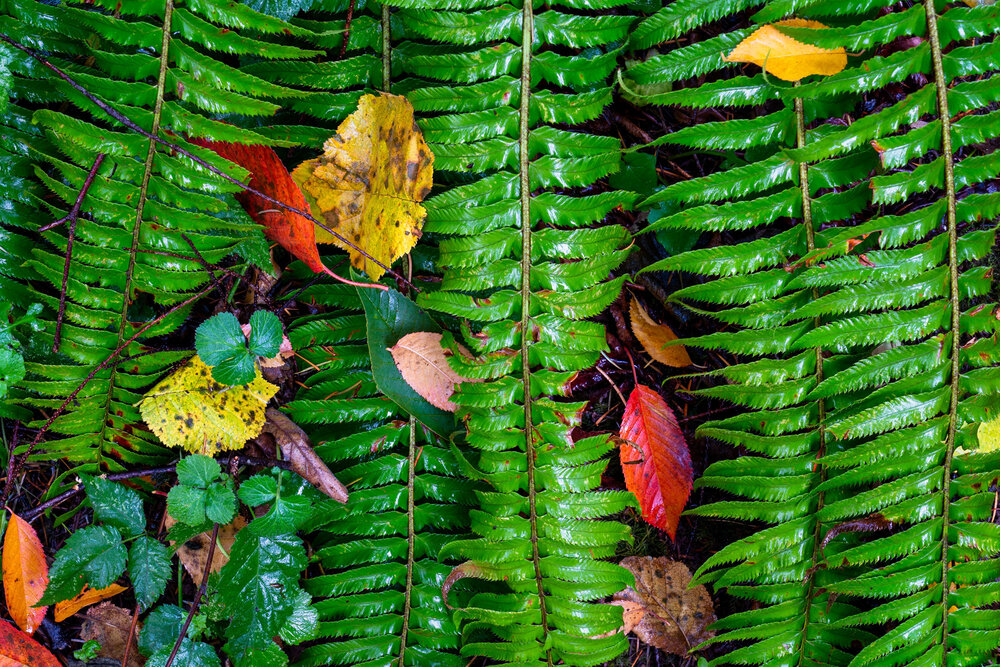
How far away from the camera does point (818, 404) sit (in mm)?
2143

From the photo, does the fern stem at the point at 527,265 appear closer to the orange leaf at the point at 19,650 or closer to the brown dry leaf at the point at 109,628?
the brown dry leaf at the point at 109,628

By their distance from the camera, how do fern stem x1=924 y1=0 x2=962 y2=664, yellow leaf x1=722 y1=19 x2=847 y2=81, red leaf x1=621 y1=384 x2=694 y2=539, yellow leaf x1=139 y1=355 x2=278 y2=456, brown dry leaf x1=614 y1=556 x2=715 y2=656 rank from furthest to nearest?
brown dry leaf x1=614 y1=556 x2=715 y2=656, red leaf x1=621 y1=384 x2=694 y2=539, yellow leaf x1=139 y1=355 x2=278 y2=456, yellow leaf x1=722 y1=19 x2=847 y2=81, fern stem x1=924 y1=0 x2=962 y2=664

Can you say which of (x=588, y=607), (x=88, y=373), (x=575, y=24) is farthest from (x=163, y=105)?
(x=588, y=607)

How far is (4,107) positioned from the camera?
1974 millimetres

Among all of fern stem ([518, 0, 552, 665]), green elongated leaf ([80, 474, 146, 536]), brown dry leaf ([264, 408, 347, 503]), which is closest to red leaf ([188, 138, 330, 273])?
brown dry leaf ([264, 408, 347, 503])

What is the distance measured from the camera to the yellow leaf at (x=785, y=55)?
2047mm

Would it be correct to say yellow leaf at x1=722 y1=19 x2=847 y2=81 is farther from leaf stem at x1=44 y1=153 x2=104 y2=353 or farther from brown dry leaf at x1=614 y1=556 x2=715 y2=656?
leaf stem at x1=44 y1=153 x2=104 y2=353

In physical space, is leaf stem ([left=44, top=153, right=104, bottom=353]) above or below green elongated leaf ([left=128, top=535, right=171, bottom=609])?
above

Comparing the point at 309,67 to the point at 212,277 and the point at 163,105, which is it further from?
the point at 212,277

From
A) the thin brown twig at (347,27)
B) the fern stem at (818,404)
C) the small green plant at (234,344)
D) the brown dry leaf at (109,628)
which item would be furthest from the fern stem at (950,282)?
the brown dry leaf at (109,628)

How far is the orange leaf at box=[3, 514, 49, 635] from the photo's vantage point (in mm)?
2320

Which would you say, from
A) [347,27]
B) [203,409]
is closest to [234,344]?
[203,409]

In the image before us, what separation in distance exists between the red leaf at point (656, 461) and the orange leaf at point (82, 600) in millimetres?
2023

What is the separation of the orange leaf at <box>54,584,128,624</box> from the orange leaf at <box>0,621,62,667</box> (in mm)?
109
